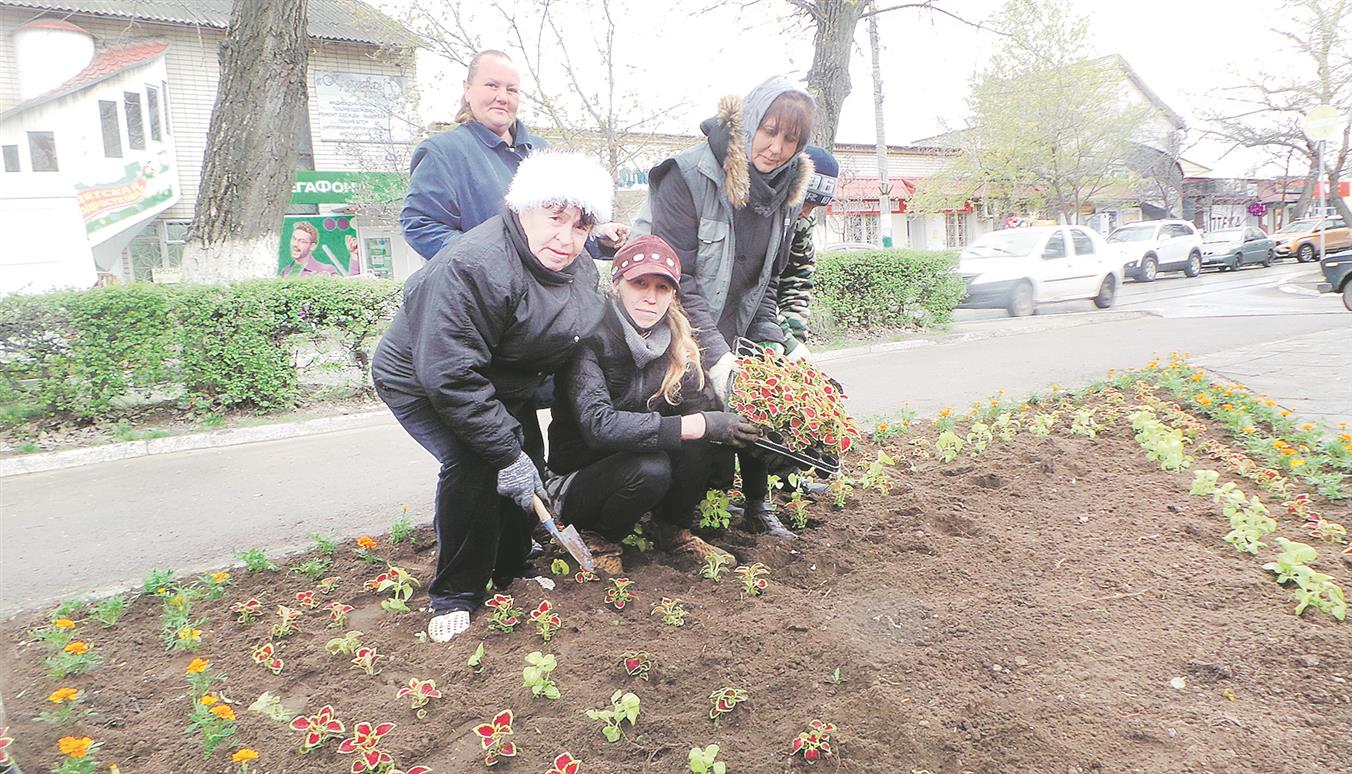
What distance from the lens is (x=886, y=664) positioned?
2.24 meters

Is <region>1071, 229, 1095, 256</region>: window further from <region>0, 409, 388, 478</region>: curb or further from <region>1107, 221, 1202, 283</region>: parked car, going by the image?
<region>0, 409, 388, 478</region>: curb

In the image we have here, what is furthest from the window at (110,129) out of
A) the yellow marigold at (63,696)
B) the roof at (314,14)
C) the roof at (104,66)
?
the yellow marigold at (63,696)

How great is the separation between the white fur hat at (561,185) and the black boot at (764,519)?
1494 millimetres

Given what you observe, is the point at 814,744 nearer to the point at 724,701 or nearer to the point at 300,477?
the point at 724,701

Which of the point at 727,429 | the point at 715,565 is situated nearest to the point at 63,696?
the point at 715,565

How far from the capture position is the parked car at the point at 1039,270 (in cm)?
1503

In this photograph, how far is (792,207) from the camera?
11.2ft

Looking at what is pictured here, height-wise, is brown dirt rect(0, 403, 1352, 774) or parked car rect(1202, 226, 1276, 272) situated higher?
parked car rect(1202, 226, 1276, 272)

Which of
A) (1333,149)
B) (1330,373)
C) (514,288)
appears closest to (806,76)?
(1330,373)

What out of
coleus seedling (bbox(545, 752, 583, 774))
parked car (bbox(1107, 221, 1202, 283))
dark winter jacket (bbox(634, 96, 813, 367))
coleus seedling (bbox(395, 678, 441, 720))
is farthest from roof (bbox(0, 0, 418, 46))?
parked car (bbox(1107, 221, 1202, 283))

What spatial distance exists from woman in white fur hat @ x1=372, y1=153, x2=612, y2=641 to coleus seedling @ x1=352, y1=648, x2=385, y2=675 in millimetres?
199

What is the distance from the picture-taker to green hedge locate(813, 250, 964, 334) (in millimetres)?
11125

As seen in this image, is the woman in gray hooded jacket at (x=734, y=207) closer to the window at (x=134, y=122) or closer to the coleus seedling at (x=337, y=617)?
the coleus seedling at (x=337, y=617)

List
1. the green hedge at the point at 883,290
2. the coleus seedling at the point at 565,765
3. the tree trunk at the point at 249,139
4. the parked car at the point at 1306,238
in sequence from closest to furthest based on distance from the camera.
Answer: the coleus seedling at the point at 565,765 → the tree trunk at the point at 249,139 → the green hedge at the point at 883,290 → the parked car at the point at 1306,238
